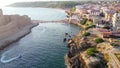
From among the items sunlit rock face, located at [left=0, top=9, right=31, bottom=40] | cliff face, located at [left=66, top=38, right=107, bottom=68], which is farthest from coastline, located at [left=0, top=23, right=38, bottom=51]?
cliff face, located at [left=66, top=38, right=107, bottom=68]

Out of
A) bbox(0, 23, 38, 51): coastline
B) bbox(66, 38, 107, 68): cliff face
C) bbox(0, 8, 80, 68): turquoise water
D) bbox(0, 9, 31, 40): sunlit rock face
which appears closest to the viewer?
bbox(66, 38, 107, 68): cliff face

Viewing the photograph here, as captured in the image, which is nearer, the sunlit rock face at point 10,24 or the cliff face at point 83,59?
the cliff face at point 83,59

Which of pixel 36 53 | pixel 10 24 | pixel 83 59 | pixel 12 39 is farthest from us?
pixel 10 24

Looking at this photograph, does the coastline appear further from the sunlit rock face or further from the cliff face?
the cliff face

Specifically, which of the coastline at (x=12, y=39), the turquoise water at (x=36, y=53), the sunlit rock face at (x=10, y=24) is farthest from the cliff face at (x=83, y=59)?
the sunlit rock face at (x=10, y=24)

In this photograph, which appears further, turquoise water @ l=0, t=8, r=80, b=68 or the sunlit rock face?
the sunlit rock face

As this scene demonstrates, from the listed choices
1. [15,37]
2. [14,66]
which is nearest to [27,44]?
[15,37]

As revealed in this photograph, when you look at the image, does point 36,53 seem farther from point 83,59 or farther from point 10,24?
point 10,24

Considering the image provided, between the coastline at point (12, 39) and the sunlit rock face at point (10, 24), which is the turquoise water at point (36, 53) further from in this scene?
the sunlit rock face at point (10, 24)

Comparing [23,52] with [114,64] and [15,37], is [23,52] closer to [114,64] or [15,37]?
[15,37]

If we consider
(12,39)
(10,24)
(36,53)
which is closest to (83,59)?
(36,53)

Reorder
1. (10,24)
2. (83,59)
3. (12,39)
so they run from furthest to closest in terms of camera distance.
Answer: (10,24), (12,39), (83,59)
